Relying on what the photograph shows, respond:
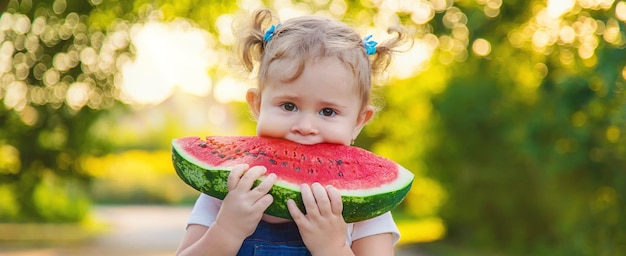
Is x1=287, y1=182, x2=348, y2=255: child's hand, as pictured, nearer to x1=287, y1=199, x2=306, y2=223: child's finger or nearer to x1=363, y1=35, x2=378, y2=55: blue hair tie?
x1=287, y1=199, x2=306, y2=223: child's finger

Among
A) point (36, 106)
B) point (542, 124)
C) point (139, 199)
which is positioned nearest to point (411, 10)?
point (542, 124)

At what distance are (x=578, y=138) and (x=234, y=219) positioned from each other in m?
8.08

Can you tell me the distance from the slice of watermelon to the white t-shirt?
0.08 metres

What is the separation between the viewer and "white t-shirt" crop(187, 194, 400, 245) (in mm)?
2838

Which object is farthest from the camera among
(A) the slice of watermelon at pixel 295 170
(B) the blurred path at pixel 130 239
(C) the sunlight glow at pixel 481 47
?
(B) the blurred path at pixel 130 239

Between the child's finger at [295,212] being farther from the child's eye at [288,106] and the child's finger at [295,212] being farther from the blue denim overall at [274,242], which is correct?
the child's eye at [288,106]

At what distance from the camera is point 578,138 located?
9.89m

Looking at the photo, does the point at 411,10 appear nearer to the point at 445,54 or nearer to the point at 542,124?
the point at 445,54

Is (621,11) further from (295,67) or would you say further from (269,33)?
(295,67)

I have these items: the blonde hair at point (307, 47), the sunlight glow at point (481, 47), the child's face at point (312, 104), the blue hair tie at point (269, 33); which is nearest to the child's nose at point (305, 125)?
the child's face at point (312, 104)

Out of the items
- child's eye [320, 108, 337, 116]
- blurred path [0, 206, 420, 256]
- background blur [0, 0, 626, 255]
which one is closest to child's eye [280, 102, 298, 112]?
child's eye [320, 108, 337, 116]

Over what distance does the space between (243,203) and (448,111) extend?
13.8 meters

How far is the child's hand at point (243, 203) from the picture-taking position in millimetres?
2590

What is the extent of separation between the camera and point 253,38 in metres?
3.10
